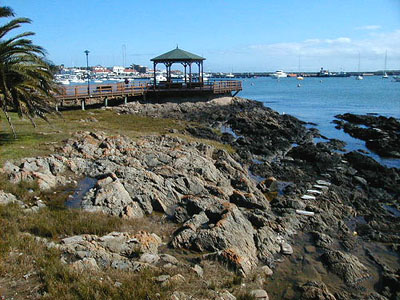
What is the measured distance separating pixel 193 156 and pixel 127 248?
29.7 feet

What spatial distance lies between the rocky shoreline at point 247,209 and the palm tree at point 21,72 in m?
2.57

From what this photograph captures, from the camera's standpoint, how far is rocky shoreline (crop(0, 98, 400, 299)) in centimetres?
912

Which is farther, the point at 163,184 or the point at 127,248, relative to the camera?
the point at 163,184

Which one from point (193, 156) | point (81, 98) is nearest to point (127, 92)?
point (81, 98)

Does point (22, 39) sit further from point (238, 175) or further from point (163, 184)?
point (238, 175)

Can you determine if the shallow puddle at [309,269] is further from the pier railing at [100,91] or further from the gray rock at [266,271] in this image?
the pier railing at [100,91]

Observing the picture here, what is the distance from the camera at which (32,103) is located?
15.5 metres

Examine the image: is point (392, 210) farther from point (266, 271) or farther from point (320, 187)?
point (266, 271)

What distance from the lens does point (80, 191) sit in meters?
12.9

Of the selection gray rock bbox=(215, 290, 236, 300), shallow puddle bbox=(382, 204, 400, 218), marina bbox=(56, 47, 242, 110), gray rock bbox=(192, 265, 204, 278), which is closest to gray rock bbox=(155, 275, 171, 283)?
gray rock bbox=(192, 265, 204, 278)

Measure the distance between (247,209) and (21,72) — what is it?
34.2 feet

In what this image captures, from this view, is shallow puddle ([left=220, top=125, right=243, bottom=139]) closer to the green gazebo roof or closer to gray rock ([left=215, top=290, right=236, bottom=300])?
the green gazebo roof

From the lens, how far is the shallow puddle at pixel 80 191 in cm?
1173

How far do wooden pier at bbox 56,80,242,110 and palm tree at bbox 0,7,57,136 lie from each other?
54.6 ft
